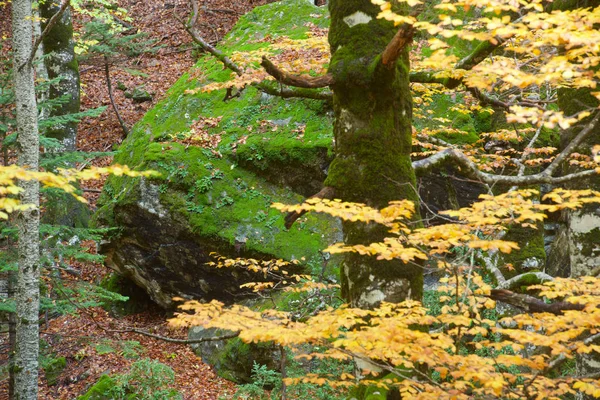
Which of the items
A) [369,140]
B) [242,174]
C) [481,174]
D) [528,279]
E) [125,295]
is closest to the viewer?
[481,174]

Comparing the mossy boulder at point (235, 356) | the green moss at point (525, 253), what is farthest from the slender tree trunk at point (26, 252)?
the green moss at point (525, 253)

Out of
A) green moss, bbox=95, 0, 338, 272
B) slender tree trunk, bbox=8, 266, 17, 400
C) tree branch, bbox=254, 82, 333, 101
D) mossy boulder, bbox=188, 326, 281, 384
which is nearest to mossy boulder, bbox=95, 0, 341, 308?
green moss, bbox=95, 0, 338, 272

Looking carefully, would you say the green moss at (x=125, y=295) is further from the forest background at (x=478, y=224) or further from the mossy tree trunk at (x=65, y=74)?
the forest background at (x=478, y=224)

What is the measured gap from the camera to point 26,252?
5637 millimetres

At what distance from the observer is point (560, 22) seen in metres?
2.81

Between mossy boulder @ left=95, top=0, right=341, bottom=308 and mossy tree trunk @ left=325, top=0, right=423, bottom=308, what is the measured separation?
3.28 metres

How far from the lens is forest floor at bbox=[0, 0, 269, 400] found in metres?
7.35

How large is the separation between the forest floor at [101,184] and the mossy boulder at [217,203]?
89 cm

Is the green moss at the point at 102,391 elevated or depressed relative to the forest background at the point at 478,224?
depressed

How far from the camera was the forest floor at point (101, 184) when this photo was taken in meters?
7.35

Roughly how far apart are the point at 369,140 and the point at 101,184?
9.84 meters

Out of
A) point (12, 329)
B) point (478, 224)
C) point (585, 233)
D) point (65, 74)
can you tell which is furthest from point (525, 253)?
point (65, 74)

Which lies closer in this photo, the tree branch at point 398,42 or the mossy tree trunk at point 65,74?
the tree branch at point 398,42

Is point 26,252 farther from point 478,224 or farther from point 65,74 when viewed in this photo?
point 65,74
